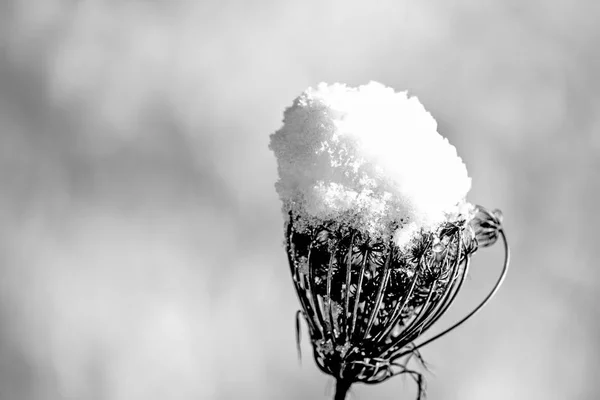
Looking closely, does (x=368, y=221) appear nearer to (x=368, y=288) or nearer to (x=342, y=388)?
(x=368, y=288)

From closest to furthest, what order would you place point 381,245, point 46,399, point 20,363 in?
1. point 381,245
2. point 46,399
3. point 20,363

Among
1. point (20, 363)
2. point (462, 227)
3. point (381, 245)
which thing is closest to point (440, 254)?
point (462, 227)

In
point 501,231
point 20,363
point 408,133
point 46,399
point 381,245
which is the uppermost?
point 20,363

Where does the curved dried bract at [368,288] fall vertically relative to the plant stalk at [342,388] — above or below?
above

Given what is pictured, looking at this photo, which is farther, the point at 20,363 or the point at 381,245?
the point at 20,363

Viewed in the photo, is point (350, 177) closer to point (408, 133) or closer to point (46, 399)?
point (408, 133)

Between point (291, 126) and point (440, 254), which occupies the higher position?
point (291, 126)

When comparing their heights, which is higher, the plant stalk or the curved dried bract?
the curved dried bract

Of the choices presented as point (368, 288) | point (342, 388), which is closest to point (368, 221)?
point (368, 288)
